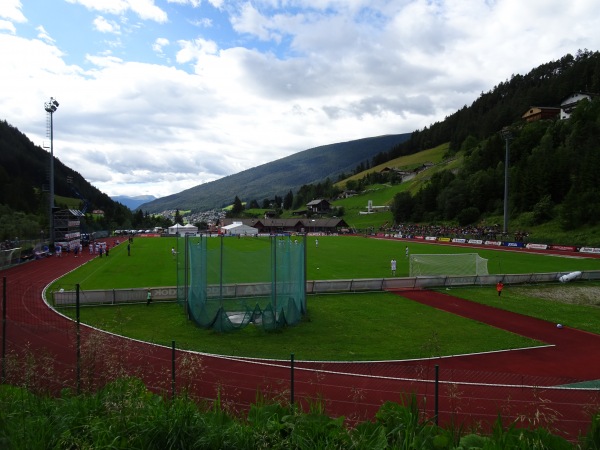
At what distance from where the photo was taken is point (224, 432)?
14.5 feet

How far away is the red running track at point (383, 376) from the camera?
8852 millimetres

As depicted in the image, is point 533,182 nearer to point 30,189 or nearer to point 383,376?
point 383,376

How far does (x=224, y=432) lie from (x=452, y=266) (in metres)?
31.3

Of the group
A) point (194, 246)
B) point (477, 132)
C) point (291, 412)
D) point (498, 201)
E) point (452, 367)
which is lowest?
point (452, 367)

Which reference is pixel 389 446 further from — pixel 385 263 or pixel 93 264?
pixel 93 264

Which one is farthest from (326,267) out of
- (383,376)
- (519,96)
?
(519,96)

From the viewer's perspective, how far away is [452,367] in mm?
12891

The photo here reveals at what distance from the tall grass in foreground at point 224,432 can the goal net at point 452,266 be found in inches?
1106

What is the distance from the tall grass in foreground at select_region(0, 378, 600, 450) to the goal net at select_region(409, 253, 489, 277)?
28.1 m

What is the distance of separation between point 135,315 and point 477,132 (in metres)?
150

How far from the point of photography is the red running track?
885 cm

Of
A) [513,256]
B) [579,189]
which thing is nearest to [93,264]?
[513,256]

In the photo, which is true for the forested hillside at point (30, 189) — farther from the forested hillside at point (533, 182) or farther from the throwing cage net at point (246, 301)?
the forested hillside at point (533, 182)

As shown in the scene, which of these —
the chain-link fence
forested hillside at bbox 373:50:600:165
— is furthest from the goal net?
forested hillside at bbox 373:50:600:165
